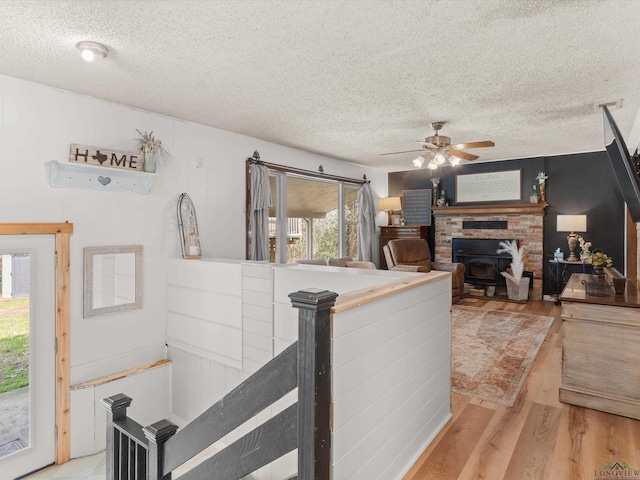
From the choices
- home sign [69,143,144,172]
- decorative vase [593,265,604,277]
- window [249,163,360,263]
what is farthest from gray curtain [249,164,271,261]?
decorative vase [593,265,604,277]

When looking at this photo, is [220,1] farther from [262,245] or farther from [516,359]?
[516,359]

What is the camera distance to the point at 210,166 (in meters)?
4.06

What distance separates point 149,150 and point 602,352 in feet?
13.1

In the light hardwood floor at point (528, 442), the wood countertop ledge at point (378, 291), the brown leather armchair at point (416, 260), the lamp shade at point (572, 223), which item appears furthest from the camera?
the brown leather armchair at point (416, 260)

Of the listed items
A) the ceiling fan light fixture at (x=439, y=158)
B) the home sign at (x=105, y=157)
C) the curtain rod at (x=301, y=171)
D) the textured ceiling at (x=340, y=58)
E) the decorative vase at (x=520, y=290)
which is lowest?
the decorative vase at (x=520, y=290)

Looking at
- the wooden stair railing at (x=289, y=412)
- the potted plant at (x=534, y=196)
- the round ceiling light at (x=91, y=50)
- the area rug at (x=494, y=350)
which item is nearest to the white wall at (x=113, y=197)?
the round ceiling light at (x=91, y=50)

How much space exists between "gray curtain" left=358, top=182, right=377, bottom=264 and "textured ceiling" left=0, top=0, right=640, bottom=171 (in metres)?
2.88

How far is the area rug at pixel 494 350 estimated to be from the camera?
10.5ft

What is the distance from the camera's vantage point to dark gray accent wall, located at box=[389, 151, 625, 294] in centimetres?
Answer: 580

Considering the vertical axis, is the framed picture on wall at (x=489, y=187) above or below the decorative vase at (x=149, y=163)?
above

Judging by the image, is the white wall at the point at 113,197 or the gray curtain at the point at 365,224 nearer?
the white wall at the point at 113,197

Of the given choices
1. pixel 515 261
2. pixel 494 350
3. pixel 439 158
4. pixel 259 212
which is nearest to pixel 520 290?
pixel 515 261

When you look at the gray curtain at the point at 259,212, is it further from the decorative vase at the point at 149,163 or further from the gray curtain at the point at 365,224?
the gray curtain at the point at 365,224

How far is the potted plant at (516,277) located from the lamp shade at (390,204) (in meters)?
2.06
